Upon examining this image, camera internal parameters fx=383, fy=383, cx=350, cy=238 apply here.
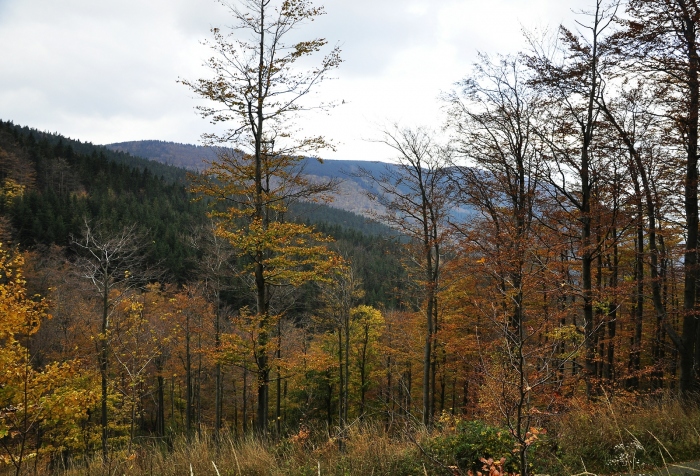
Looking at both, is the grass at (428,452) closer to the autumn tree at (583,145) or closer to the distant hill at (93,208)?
the autumn tree at (583,145)

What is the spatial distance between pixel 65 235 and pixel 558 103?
5944 cm

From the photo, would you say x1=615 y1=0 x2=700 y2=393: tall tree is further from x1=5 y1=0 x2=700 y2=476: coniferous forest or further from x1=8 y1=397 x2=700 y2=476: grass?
x1=8 y1=397 x2=700 y2=476: grass

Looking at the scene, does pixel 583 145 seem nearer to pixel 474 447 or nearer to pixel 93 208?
pixel 474 447

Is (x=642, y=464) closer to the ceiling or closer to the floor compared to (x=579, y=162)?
closer to the floor

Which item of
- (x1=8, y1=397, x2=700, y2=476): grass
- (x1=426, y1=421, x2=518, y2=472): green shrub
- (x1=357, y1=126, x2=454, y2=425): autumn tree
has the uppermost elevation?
(x1=357, y1=126, x2=454, y2=425): autumn tree

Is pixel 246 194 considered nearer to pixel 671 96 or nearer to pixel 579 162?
pixel 579 162

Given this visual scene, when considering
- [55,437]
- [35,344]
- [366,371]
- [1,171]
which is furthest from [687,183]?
[1,171]

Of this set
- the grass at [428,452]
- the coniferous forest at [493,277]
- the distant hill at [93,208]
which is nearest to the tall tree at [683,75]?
the coniferous forest at [493,277]

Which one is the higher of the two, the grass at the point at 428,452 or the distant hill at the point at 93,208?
the distant hill at the point at 93,208

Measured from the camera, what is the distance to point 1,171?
206 feet

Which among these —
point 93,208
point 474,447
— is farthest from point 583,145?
point 93,208

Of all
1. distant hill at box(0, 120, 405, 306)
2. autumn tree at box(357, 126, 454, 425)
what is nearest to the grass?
autumn tree at box(357, 126, 454, 425)

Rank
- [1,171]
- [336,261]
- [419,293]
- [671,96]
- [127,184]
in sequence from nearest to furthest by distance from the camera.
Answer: [671,96] < [336,261] < [419,293] < [1,171] < [127,184]

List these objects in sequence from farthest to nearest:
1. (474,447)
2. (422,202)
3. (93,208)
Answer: (93,208)
(422,202)
(474,447)
